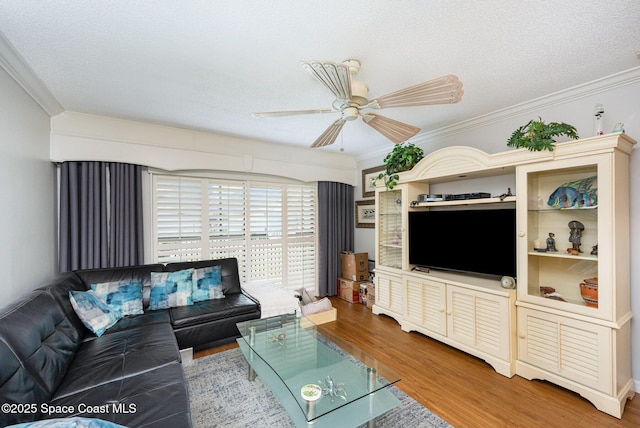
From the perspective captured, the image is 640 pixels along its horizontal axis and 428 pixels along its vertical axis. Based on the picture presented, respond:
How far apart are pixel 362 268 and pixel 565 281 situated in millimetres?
2588

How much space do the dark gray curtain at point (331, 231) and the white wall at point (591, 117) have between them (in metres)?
2.28

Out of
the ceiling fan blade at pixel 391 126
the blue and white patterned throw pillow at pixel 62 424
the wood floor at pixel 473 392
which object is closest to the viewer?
the blue and white patterned throw pillow at pixel 62 424

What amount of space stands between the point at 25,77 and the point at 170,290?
7.10ft

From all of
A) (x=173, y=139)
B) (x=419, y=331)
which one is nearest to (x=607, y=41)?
(x=419, y=331)

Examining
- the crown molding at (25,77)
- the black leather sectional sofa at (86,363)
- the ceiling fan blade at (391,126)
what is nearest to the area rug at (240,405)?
the black leather sectional sofa at (86,363)

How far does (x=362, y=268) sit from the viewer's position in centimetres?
452

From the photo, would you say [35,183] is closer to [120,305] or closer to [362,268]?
[120,305]

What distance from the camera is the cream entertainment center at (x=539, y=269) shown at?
1.99 m

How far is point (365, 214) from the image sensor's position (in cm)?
481

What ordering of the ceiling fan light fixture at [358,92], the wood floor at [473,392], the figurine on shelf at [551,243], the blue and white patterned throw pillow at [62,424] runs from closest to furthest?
the blue and white patterned throw pillow at [62,424]
the ceiling fan light fixture at [358,92]
the wood floor at [473,392]
the figurine on shelf at [551,243]

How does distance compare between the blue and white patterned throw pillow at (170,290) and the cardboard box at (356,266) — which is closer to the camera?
the blue and white patterned throw pillow at (170,290)

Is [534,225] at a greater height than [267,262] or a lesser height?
greater

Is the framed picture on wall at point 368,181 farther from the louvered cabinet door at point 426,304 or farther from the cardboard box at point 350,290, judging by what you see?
the louvered cabinet door at point 426,304

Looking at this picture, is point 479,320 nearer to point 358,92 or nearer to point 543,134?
point 543,134
